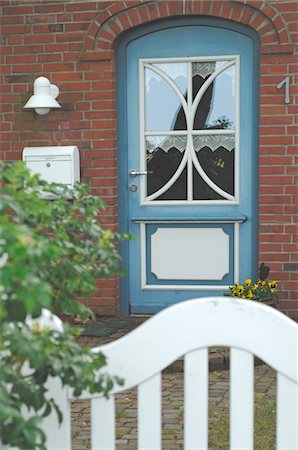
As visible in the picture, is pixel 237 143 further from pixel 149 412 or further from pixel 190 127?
pixel 149 412

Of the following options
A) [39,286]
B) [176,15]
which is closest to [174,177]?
[176,15]

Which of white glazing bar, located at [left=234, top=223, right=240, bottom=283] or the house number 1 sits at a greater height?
the house number 1

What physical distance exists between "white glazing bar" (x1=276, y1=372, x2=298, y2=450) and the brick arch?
14.5ft

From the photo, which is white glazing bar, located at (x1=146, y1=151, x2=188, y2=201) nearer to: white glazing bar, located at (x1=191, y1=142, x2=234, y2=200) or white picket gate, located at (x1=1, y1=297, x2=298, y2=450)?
white glazing bar, located at (x1=191, y1=142, x2=234, y2=200)

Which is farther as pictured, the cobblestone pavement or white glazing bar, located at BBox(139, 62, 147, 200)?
white glazing bar, located at BBox(139, 62, 147, 200)

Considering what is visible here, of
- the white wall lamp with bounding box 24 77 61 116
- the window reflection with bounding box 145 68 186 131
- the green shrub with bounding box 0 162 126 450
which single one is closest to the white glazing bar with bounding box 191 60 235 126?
the window reflection with bounding box 145 68 186 131

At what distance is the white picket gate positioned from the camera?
2.07 m

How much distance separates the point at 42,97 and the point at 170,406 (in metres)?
2.87

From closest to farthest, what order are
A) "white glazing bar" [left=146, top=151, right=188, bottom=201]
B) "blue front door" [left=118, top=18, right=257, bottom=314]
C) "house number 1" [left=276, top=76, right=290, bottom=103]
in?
"house number 1" [left=276, top=76, right=290, bottom=103], "blue front door" [left=118, top=18, right=257, bottom=314], "white glazing bar" [left=146, top=151, right=188, bottom=201]

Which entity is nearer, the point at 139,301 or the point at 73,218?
the point at 73,218

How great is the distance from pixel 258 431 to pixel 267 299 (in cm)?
191

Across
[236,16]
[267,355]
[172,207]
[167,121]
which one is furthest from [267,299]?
[267,355]

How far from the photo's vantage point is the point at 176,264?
259 inches

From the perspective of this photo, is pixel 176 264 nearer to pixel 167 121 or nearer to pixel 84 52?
pixel 167 121
